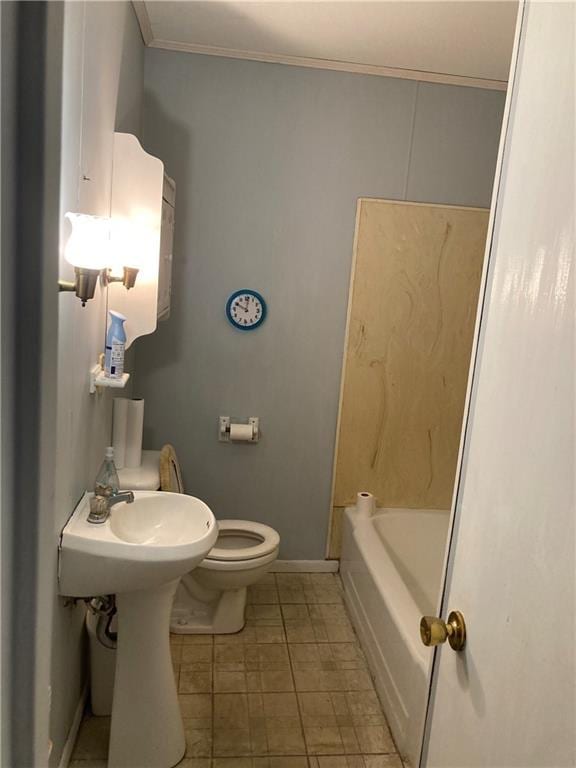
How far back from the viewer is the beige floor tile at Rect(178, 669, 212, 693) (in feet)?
7.55

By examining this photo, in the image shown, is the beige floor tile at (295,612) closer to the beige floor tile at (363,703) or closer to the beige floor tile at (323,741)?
the beige floor tile at (363,703)

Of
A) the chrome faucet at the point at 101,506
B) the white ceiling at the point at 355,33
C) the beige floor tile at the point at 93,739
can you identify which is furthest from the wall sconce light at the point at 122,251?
the beige floor tile at the point at 93,739

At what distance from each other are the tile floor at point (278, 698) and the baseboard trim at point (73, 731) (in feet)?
0.09

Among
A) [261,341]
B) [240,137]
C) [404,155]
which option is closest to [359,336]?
[261,341]

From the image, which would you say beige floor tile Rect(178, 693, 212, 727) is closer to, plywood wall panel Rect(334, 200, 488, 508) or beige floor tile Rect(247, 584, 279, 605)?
beige floor tile Rect(247, 584, 279, 605)

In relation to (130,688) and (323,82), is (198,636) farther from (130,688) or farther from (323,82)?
(323,82)

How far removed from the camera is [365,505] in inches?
121

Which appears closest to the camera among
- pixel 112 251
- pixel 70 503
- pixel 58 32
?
pixel 58 32

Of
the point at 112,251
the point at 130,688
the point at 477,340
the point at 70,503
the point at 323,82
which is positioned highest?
the point at 323,82

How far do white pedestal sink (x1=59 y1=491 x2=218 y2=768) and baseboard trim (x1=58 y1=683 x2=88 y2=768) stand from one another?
141 mm

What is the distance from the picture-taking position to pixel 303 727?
2150 millimetres

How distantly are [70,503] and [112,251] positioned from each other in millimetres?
835

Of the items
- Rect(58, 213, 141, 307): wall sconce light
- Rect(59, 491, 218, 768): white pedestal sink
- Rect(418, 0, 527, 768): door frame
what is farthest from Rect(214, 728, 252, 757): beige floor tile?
Rect(58, 213, 141, 307): wall sconce light

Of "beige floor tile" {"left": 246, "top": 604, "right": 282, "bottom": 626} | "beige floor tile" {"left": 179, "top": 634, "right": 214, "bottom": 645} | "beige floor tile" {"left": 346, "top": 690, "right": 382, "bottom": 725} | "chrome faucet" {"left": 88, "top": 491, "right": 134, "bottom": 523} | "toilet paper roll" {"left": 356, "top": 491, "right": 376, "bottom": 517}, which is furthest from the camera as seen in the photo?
"toilet paper roll" {"left": 356, "top": 491, "right": 376, "bottom": 517}
